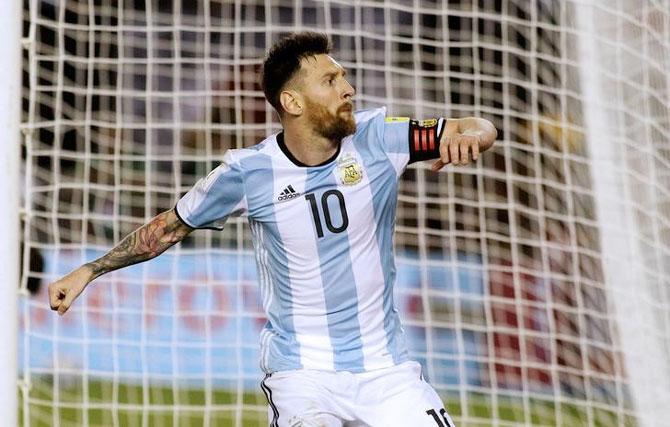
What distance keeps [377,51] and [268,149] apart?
216 inches

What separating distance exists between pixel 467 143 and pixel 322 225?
0.64 metres

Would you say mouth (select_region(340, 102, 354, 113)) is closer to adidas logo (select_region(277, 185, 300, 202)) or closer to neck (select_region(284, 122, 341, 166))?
neck (select_region(284, 122, 341, 166))

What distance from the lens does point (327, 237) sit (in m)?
3.97

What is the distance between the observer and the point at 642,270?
19.5 feet

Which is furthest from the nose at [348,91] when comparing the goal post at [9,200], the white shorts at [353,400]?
the goal post at [9,200]

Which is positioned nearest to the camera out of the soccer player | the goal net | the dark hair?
the soccer player

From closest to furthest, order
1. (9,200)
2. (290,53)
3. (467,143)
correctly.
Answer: (467,143) → (290,53) → (9,200)

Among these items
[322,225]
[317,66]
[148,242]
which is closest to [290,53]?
[317,66]

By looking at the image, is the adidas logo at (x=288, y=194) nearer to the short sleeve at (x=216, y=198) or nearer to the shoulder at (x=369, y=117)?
the short sleeve at (x=216, y=198)

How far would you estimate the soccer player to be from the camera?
12.9ft

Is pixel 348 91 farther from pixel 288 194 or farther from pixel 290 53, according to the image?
pixel 288 194

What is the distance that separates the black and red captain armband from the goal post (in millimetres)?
1438

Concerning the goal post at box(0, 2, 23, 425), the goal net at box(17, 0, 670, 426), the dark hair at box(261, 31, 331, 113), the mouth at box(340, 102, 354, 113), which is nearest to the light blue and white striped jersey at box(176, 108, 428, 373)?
the mouth at box(340, 102, 354, 113)

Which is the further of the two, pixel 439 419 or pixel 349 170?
pixel 349 170
